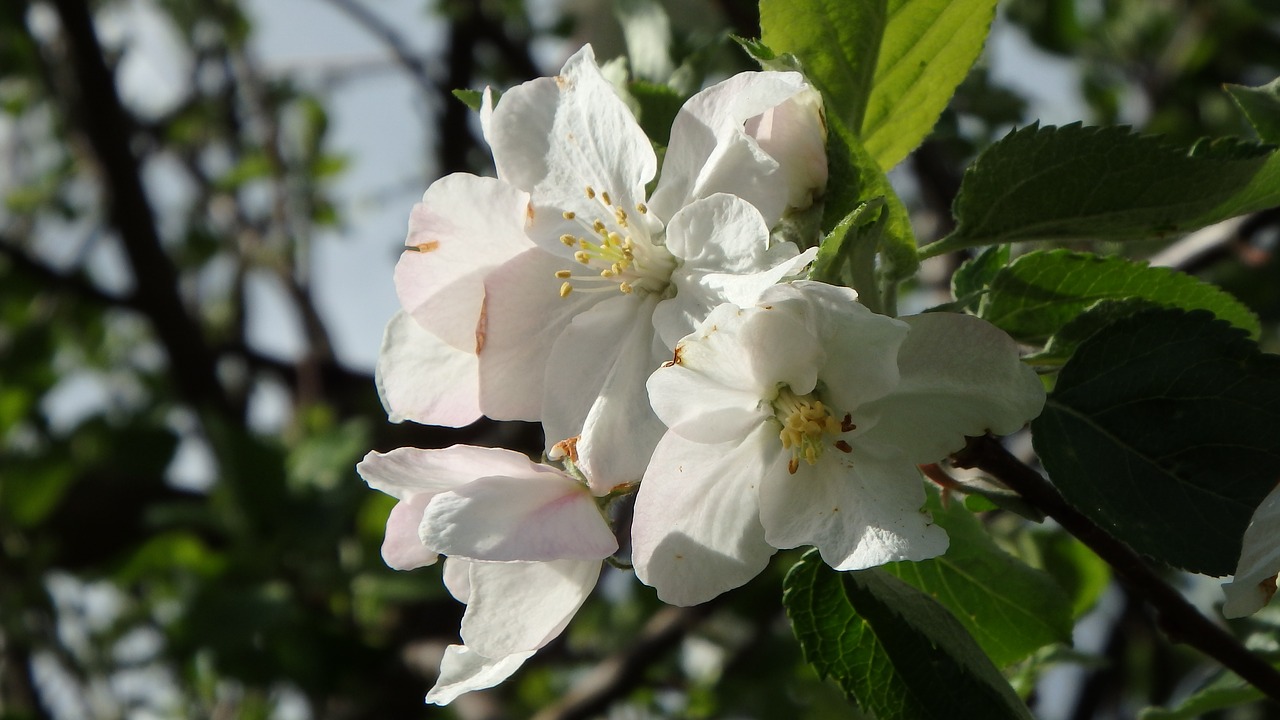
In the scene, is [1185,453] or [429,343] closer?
[1185,453]

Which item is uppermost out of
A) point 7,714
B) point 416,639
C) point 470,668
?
point 470,668

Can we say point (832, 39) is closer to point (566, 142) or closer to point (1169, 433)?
point (566, 142)

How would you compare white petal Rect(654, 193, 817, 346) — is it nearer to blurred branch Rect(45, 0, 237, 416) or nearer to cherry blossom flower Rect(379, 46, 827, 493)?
cherry blossom flower Rect(379, 46, 827, 493)

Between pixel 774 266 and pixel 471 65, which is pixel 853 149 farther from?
pixel 471 65

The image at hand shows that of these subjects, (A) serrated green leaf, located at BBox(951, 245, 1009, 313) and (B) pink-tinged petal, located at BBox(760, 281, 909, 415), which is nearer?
(B) pink-tinged petal, located at BBox(760, 281, 909, 415)

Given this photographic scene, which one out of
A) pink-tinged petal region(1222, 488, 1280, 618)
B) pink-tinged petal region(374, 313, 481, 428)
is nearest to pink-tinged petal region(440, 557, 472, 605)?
pink-tinged petal region(374, 313, 481, 428)

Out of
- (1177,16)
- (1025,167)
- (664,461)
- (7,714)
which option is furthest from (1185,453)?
(1177,16)

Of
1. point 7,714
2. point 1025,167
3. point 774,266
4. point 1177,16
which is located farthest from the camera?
point 1177,16

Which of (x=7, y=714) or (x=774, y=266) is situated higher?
(x=774, y=266)
